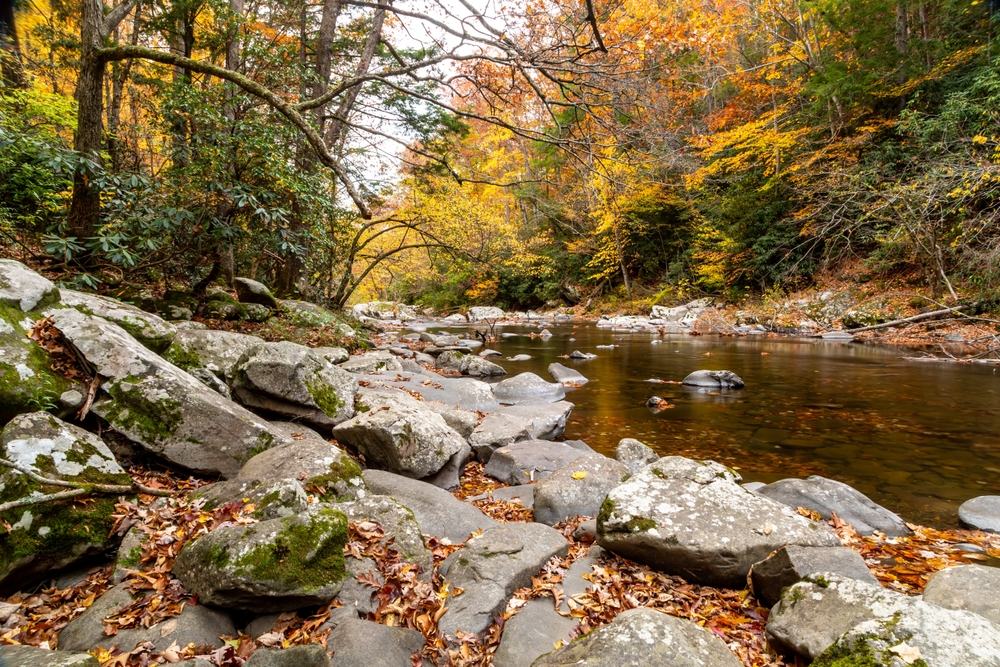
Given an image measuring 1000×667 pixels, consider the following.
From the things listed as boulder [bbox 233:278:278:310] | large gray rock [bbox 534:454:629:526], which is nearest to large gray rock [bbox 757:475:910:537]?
large gray rock [bbox 534:454:629:526]

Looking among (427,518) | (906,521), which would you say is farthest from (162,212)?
(906,521)

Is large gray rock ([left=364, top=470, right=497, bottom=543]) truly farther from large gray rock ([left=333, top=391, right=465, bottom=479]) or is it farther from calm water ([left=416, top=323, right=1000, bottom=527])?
calm water ([left=416, top=323, right=1000, bottom=527])

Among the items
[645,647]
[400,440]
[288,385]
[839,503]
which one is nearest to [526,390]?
[400,440]

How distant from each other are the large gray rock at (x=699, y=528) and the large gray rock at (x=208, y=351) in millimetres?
4329

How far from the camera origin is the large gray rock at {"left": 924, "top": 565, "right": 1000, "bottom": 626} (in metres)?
2.44

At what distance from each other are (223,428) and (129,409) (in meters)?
0.65

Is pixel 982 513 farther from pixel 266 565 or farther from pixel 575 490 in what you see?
pixel 266 565

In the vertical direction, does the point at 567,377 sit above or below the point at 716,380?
below

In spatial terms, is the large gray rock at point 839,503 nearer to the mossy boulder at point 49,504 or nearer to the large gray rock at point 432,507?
the large gray rock at point 432,507

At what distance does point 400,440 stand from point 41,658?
3005mm

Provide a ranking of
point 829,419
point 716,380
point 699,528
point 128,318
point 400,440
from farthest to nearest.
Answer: point 716,380 < point 829,419 < point 128,318 < point 400,440 < point 699,528

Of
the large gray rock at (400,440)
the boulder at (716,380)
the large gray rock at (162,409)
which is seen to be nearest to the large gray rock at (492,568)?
the large gray rock at (400,440)

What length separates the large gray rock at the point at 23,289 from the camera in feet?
13.0

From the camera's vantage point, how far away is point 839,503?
448 centimetres
